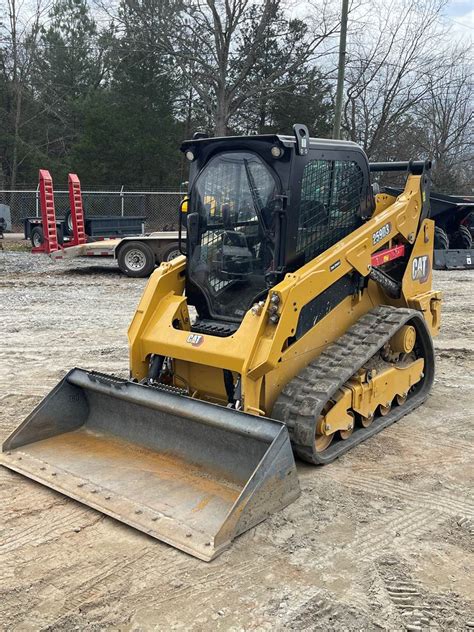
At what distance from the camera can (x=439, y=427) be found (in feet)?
17.3

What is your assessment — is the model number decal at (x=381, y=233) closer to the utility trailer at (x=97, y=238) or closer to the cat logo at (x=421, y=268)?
the cat logo at (x=421, y=268)

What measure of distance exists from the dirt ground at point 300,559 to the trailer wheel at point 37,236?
1473 cm

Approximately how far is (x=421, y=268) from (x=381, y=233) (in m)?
1.02

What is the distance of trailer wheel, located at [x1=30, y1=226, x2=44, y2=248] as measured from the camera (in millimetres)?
19172

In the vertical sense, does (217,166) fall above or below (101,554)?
above

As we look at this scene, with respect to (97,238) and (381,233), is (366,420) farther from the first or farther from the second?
(97,238)

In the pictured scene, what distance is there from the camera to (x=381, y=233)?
205 inches

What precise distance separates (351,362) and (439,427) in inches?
47.8

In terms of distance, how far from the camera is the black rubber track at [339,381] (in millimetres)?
4207

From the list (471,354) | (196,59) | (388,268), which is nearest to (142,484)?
(388,268)

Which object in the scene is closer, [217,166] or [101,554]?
[101,554]

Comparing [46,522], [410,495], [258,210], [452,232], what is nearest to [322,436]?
[410,495]

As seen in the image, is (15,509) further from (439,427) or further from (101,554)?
(439,427)

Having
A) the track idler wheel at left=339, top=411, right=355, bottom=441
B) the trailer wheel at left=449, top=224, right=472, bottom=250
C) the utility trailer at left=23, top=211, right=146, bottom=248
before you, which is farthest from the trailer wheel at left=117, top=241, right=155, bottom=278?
the track idler wheel at left=339, top=411, right=355, bottom=441
